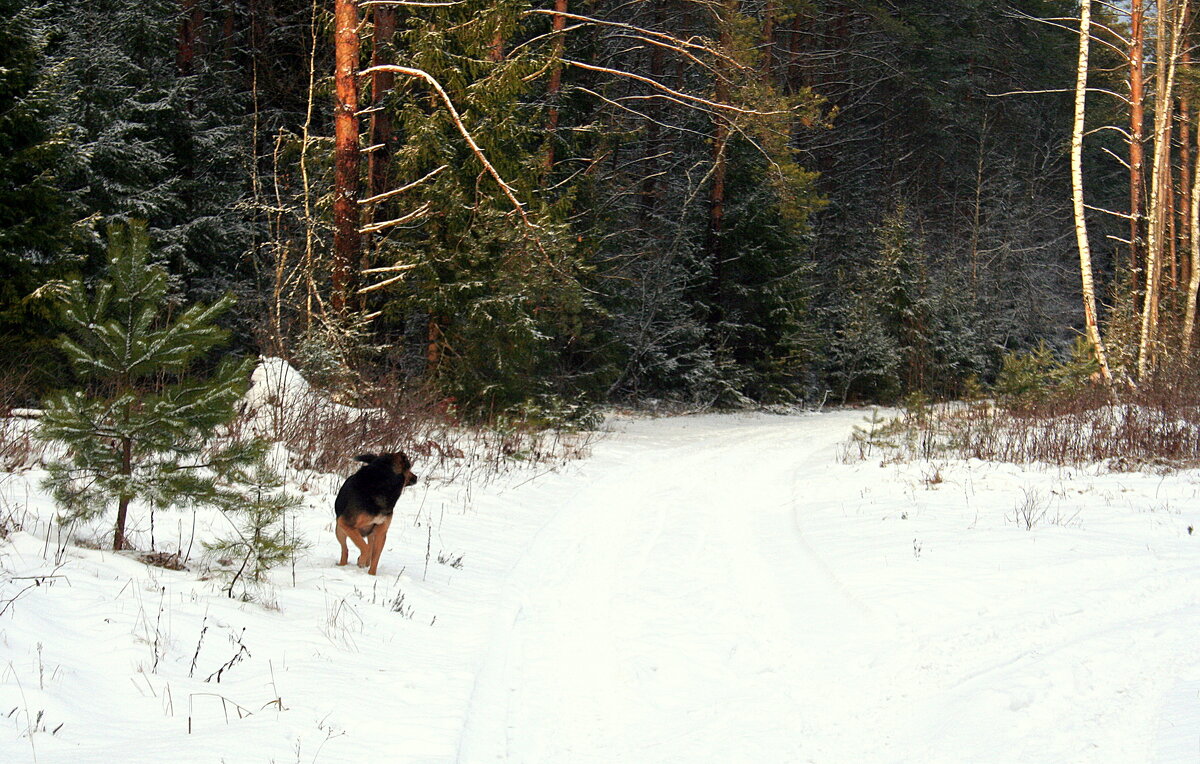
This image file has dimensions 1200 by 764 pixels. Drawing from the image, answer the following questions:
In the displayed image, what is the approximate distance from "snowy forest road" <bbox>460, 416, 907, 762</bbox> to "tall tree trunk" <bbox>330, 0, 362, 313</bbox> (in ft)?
21.0

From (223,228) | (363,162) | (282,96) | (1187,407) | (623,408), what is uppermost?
(282,96)

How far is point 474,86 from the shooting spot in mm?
13484

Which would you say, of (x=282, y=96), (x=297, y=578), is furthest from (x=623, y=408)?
(x=297, y=578)

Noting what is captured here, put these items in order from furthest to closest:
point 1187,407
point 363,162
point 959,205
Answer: point 959,205 → point 363,162 → point 1187,407

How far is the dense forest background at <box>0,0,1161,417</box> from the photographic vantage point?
13164 millimetres

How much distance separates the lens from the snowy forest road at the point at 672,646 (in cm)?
386

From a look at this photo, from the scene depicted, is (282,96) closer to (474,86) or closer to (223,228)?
(223,228)

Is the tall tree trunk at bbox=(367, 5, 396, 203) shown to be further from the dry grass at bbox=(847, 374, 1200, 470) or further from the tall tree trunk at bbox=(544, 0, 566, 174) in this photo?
the dry grass at bbox=(847, 374, 1200, 470)

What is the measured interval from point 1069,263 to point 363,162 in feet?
160

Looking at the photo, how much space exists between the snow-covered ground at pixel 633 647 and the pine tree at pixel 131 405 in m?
0.47

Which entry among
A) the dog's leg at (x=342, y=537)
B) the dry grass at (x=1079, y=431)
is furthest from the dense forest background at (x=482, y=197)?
the dog's leg at (x=342, y=537)

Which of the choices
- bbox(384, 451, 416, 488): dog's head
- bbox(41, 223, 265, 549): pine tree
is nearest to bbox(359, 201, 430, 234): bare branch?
bbox(384, 451, 416, 488): dog's head

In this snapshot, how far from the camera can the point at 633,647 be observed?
4.99 meters

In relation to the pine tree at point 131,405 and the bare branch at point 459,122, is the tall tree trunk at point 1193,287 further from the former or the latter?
the pine tree at point 131,405
